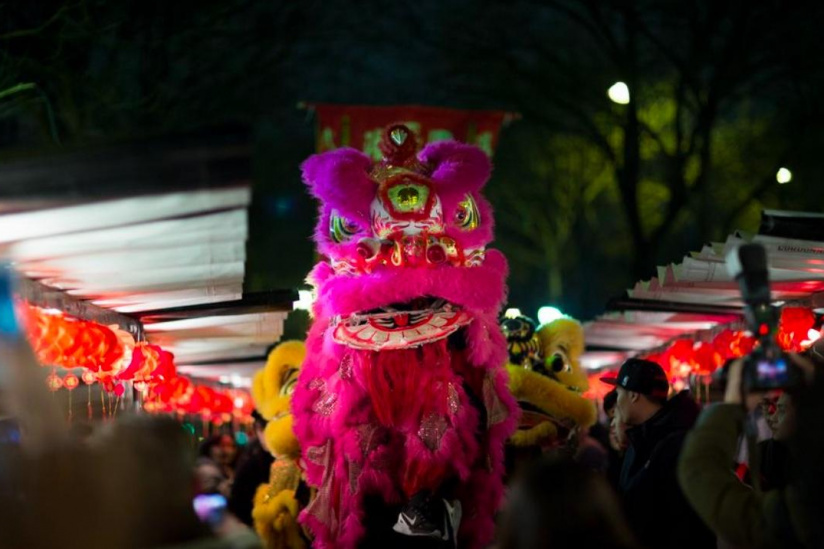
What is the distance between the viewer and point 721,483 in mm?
4340

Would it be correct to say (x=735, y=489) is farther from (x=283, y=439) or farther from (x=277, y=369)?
(x=277, y=369)

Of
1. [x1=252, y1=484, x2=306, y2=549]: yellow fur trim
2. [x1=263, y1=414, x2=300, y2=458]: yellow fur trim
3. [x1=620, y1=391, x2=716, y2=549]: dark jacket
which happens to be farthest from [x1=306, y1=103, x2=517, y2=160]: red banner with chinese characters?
[x1=620, y1=391, x2=716, y2=549]: dark jacket

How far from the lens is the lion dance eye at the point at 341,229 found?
Result: 28.9 feet

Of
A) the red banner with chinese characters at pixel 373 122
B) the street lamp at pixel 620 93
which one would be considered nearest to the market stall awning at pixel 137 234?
the red banner with chinese characters at pixel 373 122

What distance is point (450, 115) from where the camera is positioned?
53.0 ft

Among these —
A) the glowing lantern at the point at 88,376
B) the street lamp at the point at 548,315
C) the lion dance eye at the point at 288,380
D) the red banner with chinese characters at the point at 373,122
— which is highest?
the red banner with chinese characters at the point at 373,122

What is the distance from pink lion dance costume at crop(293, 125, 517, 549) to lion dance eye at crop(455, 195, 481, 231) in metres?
0.01

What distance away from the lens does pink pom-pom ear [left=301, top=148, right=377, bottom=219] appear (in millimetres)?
8648

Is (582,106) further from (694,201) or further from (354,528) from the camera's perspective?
(354,528)

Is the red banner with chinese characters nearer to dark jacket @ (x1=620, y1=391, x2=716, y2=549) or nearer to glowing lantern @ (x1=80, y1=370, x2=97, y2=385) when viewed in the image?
glowing lantern @ (x1=80, y1=370, x2=97, y2=385)

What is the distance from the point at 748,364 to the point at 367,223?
4627 mm

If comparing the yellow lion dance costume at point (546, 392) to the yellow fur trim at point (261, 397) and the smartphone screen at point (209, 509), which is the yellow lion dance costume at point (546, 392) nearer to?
the yellow fur trim at point (261, 397)

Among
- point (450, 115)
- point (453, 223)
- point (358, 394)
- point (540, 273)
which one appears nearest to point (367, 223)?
point (453, 223)

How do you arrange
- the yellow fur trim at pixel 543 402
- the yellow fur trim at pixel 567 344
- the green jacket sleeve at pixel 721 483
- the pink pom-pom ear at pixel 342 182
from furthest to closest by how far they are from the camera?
the yellow fur trim at pixel 567 344, the yellow fur trim at pixel 543 402, the pink pom-pom ear at pixel 342 182, the green jacket sleeve at pixel 721 483
